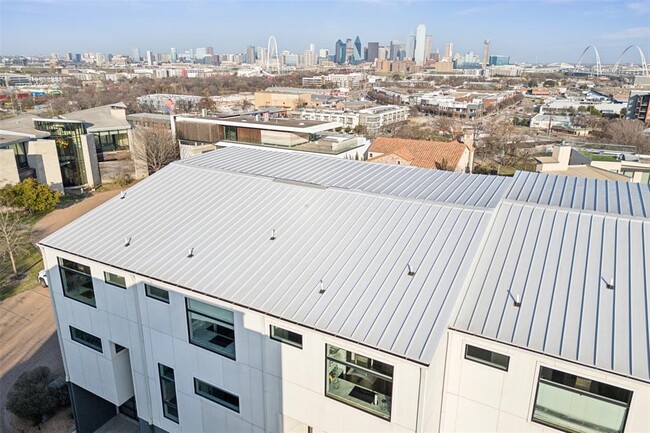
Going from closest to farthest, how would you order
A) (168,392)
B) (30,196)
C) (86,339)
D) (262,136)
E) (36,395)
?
1. (168,392)
2. (86,339)
3. (36,395)
4. (30,196)
5. (262,136)

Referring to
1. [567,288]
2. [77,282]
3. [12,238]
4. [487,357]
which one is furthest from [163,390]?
[12,238]

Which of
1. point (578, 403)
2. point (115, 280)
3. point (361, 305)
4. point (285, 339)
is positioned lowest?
point (578, 403)

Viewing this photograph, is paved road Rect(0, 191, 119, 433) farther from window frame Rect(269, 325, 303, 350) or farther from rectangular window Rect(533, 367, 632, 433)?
rectangular window Rect(533, 367, 632, 433)

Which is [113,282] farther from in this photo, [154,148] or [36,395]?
[154,148]

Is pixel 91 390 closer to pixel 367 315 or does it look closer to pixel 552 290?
pixel 367 315

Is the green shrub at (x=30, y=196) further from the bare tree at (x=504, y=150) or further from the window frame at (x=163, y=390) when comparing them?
the bare tree at (x=504, y=150)

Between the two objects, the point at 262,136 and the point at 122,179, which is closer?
the point at 262,136

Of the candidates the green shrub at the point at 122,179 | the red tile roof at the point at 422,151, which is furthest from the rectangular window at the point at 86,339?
the green shrub at the point at 122,179
